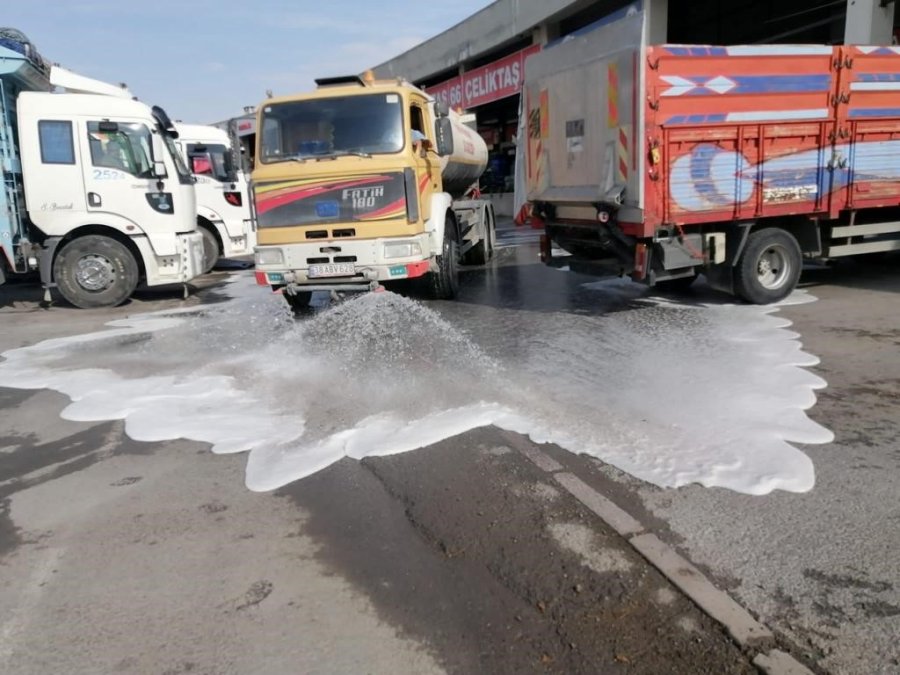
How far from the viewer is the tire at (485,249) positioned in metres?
13.6

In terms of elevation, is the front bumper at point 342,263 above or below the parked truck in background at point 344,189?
below

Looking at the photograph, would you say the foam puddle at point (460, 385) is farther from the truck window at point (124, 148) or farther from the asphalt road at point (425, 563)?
the truck window at point (124, 148)

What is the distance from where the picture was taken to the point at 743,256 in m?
8.36

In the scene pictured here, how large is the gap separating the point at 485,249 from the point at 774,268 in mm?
6241

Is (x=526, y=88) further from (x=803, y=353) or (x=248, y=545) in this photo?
(x=248, y=545)

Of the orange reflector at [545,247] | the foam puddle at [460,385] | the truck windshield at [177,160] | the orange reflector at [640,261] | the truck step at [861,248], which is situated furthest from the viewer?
the truck windshield at [177,160]

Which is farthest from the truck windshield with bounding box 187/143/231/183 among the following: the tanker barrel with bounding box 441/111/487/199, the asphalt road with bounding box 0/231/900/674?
the asphalt road with bounding box 0/231/900/674

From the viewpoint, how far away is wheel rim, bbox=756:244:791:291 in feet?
28.1

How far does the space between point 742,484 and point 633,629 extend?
1.48 metres

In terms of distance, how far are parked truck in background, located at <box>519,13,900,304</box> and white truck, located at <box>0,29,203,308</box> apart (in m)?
5.78

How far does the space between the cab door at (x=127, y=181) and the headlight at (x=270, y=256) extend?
9.43 ft

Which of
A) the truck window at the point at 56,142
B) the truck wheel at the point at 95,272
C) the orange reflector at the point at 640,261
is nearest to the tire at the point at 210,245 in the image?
the truck wheel at the point at 95,272

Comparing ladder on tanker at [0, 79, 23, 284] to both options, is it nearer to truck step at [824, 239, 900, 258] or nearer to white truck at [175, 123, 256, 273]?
white truck at [175, 123, 256, 273]

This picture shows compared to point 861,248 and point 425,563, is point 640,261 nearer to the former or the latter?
point 861,248
